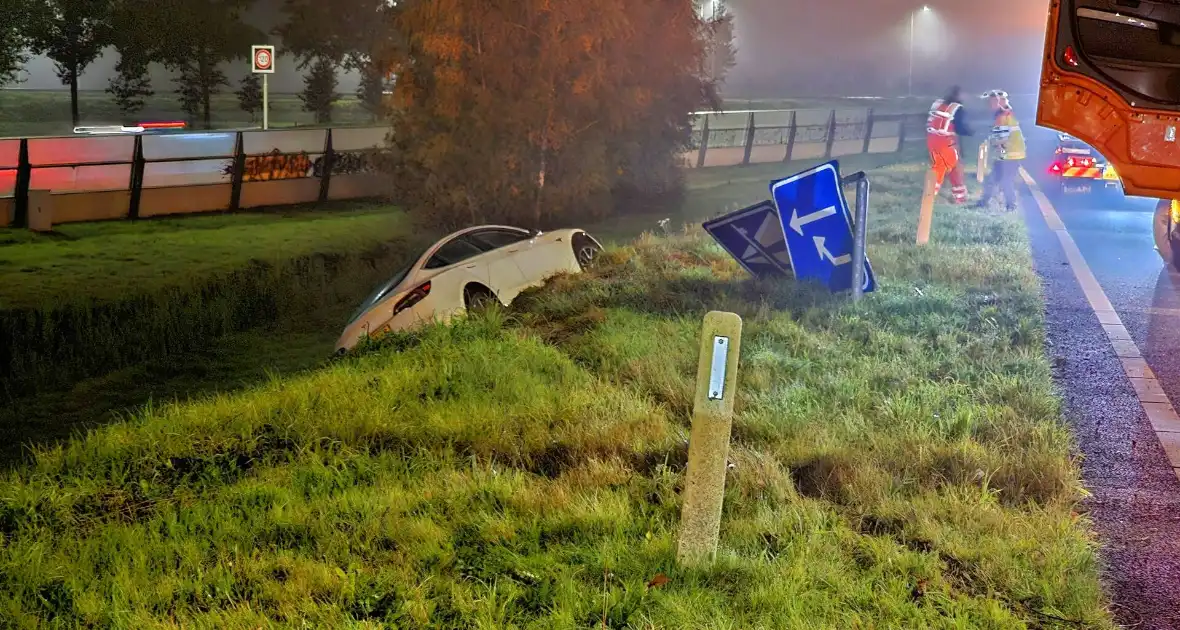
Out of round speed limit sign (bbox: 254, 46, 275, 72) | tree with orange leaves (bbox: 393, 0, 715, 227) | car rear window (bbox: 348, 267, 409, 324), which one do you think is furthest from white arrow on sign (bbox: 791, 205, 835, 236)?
round speed limit sign (bbox: 254, 46, 275, 72)

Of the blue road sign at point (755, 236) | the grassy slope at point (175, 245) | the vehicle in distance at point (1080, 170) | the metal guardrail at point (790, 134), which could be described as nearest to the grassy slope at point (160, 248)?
the grassy slope at point (175, 245)

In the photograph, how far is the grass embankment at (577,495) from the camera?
408 centimetres

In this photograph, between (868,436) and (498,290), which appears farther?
(498,290)

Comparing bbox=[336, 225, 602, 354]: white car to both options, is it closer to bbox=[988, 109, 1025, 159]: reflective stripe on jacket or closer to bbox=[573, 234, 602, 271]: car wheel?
bbox=[573, 234, 602, 271]: car wheel

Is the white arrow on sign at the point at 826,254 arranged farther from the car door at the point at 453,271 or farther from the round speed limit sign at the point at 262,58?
the round speed limit sign at the point at 262,58

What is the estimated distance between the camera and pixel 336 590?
422 centimetres

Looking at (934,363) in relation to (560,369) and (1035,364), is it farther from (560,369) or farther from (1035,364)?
(560,369)

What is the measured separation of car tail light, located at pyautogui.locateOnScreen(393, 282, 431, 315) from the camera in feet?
32.4

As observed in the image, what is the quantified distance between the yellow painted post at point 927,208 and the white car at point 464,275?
399 cm

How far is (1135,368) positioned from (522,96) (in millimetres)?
11055

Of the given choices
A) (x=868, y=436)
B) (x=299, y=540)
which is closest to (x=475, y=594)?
(x=299, y=540)

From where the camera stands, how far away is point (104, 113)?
38.1 m

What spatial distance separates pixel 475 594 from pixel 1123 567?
8.82 ft

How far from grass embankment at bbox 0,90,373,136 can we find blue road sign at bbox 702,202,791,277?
28055 mm
